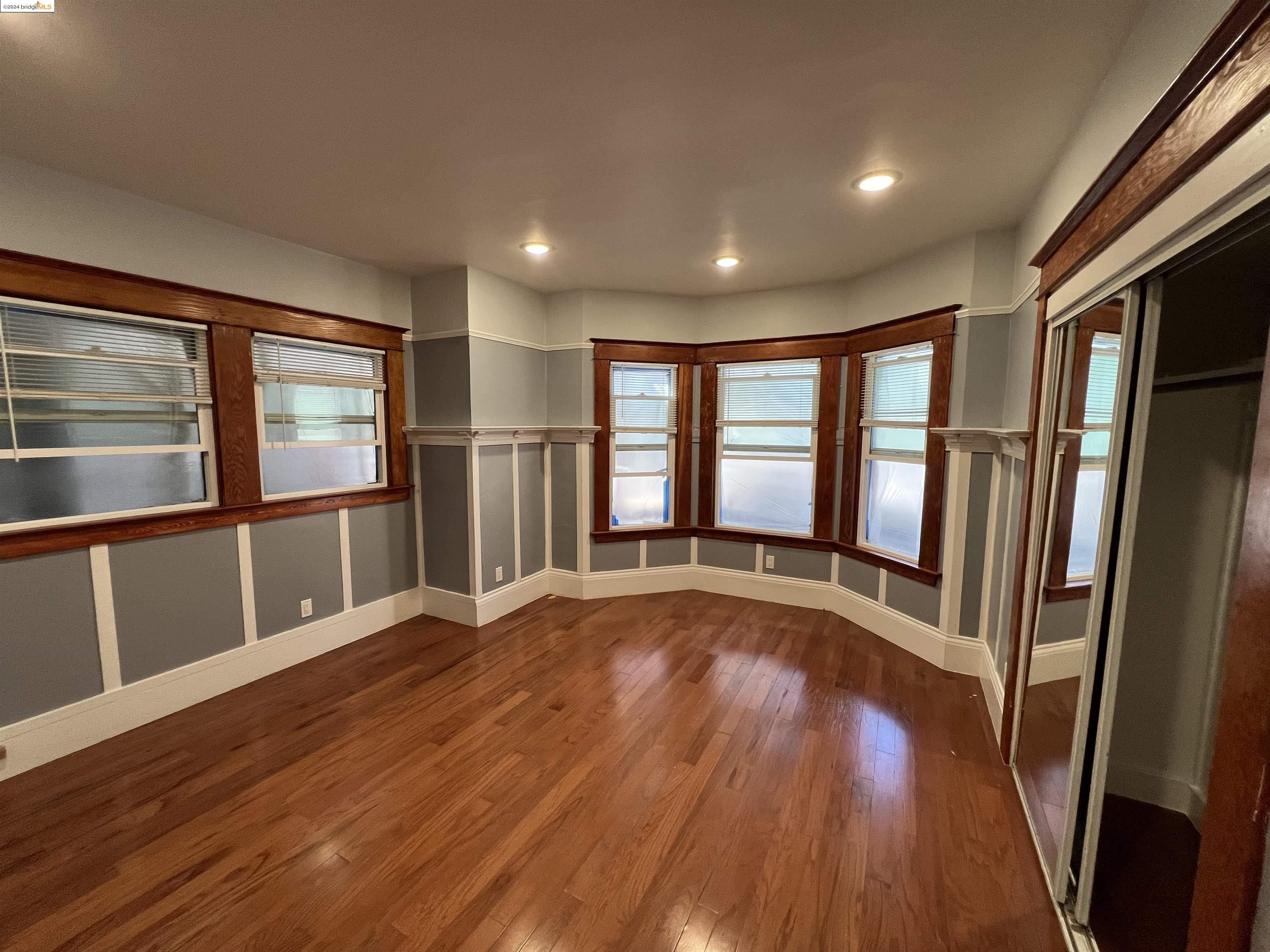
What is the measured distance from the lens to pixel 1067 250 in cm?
168

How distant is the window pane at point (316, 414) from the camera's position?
10.3 feet

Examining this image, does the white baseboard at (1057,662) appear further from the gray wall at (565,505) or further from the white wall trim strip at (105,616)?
the white wall trim strip at (105,616)

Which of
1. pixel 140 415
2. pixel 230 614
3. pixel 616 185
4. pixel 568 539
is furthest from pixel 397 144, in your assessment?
pixel 568 539

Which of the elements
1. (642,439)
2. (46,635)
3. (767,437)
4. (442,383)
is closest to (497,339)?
(442,383)

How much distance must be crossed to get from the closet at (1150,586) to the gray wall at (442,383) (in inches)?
134

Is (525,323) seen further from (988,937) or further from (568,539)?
(988,937)

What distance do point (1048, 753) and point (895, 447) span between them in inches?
87.6

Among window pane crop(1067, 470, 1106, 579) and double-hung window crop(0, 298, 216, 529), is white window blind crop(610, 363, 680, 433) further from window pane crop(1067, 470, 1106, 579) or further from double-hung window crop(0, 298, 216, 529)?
window pane crop(1067, 470, 1106, 579)

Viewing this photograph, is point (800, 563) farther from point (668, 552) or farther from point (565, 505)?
point (565, 505)

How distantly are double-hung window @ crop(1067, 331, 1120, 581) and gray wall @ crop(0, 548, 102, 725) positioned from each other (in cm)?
406

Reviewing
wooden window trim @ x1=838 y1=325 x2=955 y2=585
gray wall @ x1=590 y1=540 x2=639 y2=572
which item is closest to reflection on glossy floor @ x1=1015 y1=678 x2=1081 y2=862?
wooden window trim @ x1=838 y1=325 x2=955 y2=585

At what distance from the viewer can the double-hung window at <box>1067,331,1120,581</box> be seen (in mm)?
1420

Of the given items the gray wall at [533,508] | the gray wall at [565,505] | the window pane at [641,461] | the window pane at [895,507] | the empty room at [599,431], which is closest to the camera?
the empty room at [599,431]

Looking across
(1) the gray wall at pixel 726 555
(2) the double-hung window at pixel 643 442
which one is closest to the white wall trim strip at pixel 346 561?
(2) the double-hung window at pixel 643 442
